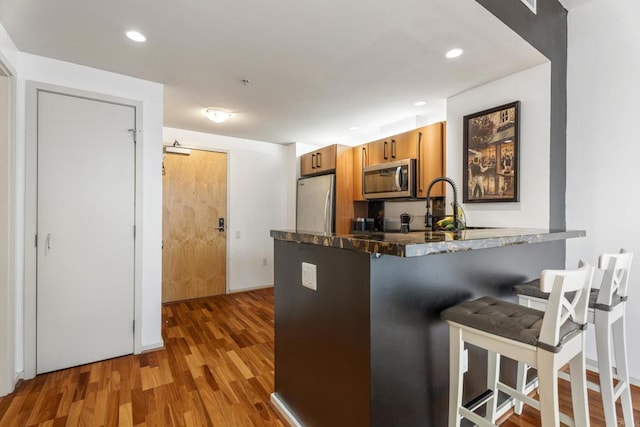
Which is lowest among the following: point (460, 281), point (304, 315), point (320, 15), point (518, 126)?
point (304, 315)

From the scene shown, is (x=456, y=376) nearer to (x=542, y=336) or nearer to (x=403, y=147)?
(x=542, y=336)

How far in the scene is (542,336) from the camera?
1.05 m

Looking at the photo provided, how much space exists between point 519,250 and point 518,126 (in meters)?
1.02

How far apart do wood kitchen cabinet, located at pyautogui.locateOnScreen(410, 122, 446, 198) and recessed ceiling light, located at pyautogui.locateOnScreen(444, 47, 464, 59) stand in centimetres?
95

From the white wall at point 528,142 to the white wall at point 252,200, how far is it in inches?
121

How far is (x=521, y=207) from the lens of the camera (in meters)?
2.37

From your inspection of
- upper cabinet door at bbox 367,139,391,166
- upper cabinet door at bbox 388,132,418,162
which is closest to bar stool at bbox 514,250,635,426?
upper cabinet door at bbox 388,132,418,162

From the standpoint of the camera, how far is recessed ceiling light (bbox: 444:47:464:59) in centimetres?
205

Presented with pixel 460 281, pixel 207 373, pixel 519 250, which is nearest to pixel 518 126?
pixel 519 250

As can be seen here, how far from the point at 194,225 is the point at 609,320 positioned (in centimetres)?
422

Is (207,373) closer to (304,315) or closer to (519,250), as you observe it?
(304,315)

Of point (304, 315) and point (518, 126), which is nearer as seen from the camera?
point (304, 315)

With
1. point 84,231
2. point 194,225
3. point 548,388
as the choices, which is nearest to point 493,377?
point 548,388

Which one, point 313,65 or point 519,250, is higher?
point 313,65
